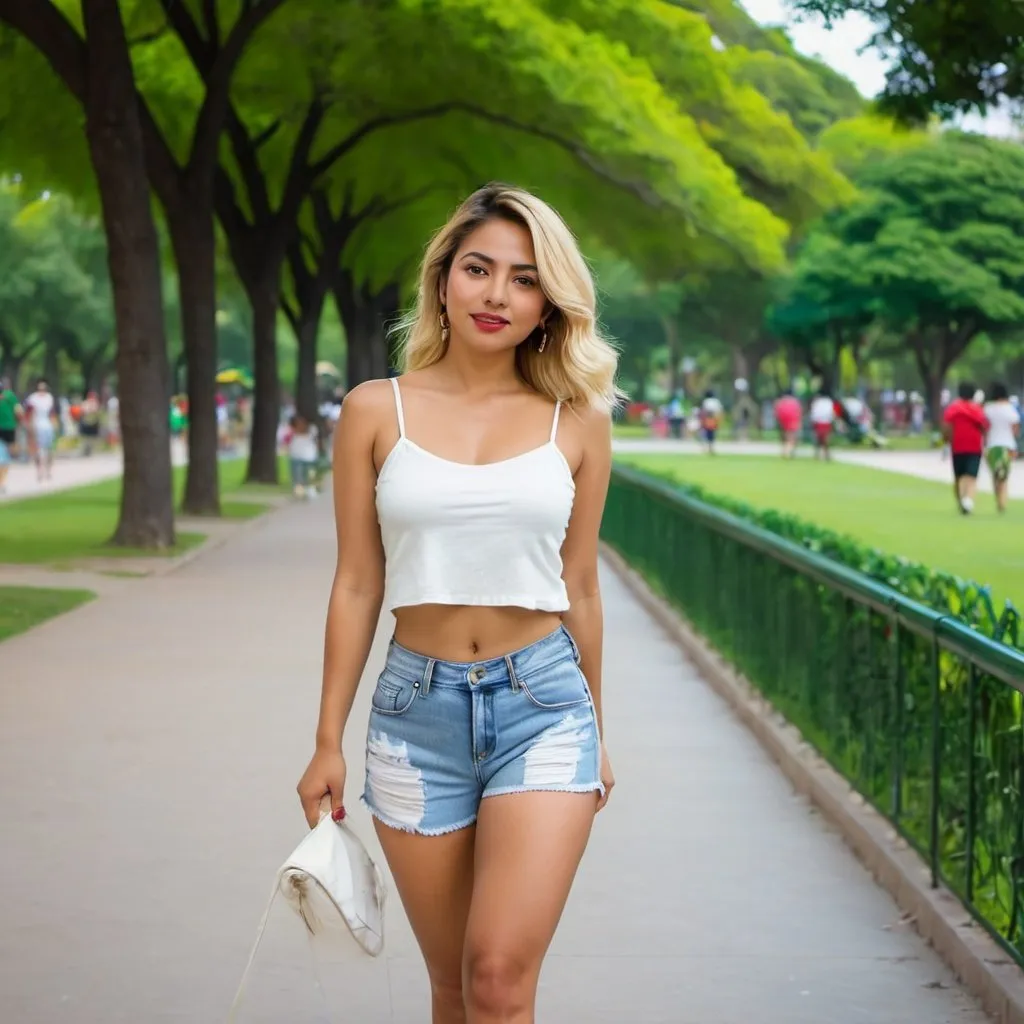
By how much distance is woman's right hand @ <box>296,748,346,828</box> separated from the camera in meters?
4.04

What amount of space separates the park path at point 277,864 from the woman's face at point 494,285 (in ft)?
3.83

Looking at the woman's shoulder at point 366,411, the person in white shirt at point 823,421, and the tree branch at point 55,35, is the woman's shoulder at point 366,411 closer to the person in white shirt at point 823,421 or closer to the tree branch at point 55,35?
the tree branch at point 55,35

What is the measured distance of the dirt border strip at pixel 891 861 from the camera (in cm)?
559

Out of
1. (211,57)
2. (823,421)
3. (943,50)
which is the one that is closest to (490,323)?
(943,50)

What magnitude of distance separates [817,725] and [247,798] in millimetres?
2534

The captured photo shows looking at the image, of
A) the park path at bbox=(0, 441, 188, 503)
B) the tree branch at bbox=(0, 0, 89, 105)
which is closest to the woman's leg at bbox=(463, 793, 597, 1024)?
the tree branch at bbox=(0, 0, 89, 105)

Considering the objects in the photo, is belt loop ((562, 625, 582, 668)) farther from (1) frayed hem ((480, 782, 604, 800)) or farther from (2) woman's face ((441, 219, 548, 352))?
(2) woman's face ((441, 219, 548, 352))

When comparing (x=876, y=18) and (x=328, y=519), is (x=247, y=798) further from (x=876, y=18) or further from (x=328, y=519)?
(x=328, y=519)

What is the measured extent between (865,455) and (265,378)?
1098 inches

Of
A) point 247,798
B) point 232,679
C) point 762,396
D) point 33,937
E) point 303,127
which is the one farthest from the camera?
point 762,396

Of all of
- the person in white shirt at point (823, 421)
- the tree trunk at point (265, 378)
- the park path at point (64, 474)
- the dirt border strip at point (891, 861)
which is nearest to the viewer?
the dirt border strip at point (891, 861)

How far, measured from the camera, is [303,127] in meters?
31.7


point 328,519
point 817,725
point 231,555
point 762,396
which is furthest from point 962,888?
point 762,396

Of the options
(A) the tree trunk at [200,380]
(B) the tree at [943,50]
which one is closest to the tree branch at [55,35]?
(A) the tree trunk at [200,380]
